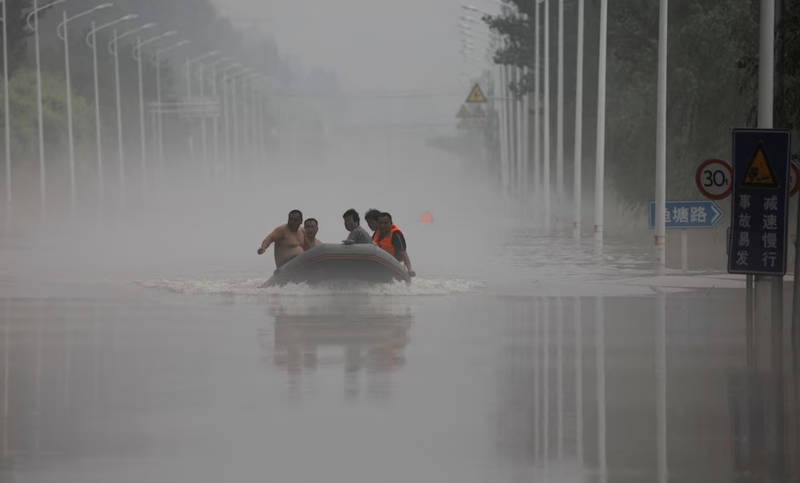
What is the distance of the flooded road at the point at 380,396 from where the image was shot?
13.6 meters

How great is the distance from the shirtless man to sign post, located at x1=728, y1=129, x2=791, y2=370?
11.5m

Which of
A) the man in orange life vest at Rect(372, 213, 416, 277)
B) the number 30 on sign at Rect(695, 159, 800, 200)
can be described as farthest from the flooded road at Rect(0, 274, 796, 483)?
the man in orange life vest at Rect(372, 213, 416, 277)

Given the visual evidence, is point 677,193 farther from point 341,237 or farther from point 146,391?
point 146,391

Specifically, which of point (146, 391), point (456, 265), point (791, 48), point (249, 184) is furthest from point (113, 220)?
point (249, 184)

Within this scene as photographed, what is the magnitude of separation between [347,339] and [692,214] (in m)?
16.4

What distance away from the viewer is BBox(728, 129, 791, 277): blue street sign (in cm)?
2419

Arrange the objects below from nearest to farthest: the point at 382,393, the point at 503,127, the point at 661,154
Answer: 1. the point at 382,393
2. the point at 661,154
3. the point at 503,127

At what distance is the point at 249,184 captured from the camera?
199000 millimetres

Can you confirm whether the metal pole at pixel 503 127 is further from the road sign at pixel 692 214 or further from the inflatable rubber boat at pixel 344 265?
the inflatable rubber boat at pixel 344 265

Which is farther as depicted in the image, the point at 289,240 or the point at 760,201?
the point at 289,240

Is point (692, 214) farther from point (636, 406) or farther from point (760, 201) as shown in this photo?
point (636, 406)

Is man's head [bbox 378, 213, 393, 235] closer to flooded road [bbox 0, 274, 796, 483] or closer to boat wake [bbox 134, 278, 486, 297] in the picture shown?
boat wake [bbox 134, 278, 486, 297]

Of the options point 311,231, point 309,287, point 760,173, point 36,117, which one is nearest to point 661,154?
point 311,231

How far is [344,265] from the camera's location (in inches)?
1303
